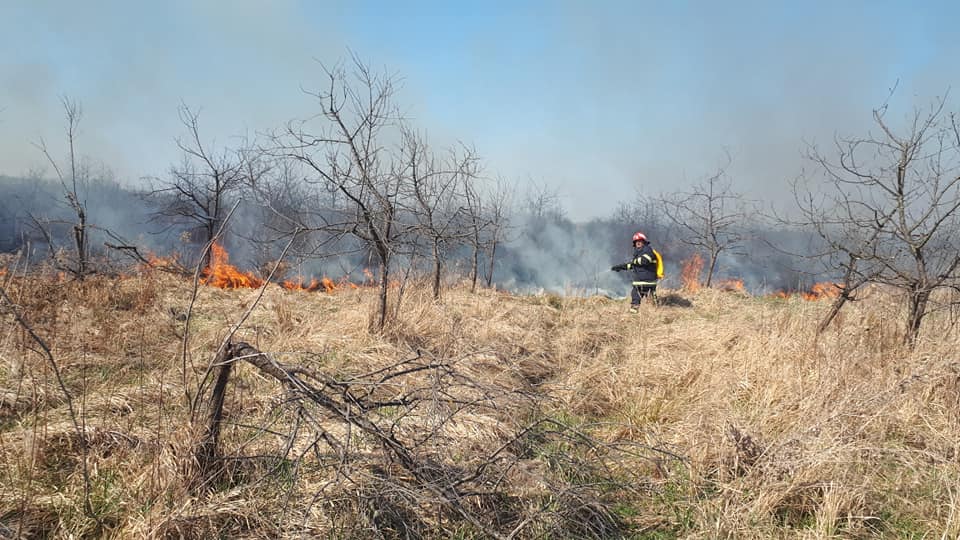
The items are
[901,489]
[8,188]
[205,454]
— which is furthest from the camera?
[8,188]

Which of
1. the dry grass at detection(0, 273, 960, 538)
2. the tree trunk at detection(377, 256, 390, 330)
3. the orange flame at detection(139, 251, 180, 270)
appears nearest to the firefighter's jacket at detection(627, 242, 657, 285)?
the dry grass at detection(0, 273, 960, 538)

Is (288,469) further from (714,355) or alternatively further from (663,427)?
(714,355)

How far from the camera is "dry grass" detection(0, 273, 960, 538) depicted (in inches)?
95.9

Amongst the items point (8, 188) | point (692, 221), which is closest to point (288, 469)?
point (692, 221)

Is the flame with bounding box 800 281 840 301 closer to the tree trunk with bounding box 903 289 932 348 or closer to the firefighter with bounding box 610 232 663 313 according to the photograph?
the tree trunk with bounding box 903 289 932 348

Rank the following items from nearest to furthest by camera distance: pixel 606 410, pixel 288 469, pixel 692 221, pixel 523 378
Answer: pixel 288 469
pixel 606 410
pixel 523 378
pixel 692 221

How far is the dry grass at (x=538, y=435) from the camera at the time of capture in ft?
7.99

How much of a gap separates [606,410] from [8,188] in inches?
1282

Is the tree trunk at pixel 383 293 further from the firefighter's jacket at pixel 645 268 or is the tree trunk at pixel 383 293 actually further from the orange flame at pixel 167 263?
the firefighter's jacket at pixel 645 268

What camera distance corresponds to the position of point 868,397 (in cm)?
381

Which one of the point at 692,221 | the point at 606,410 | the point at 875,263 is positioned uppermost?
the point at 692,221

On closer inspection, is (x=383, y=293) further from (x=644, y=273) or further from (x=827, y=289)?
(x=827, y=289)

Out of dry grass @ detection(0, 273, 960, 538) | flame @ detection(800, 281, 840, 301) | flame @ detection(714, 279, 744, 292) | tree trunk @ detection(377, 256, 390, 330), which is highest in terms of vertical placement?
flame @ detection(800, 281, 840, 301)

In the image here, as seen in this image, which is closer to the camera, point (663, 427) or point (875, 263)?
point (663, 427)
